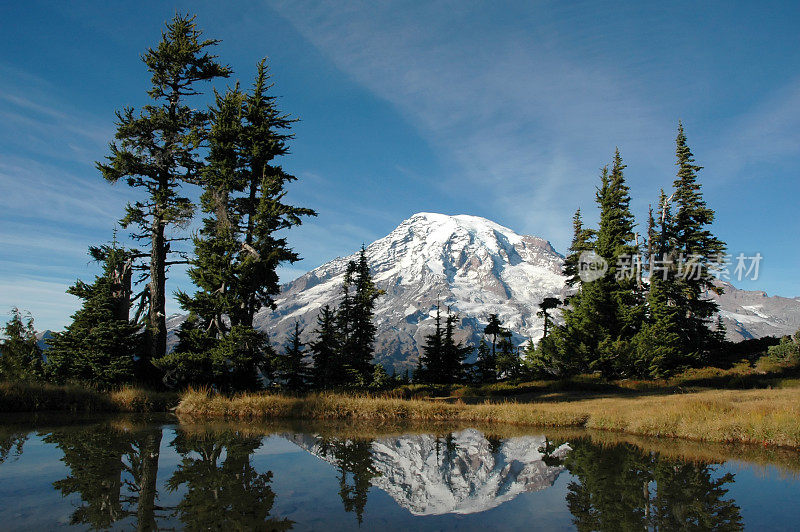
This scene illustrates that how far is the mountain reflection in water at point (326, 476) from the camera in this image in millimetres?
6922

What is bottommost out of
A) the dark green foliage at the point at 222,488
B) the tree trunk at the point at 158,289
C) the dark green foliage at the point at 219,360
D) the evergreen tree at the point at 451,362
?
the evergreen tree at the point at 451,362

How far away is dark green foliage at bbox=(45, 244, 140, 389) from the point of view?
19703 mm

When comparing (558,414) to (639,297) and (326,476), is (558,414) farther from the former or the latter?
(639,297)

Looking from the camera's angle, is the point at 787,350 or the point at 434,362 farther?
the point at 434,362

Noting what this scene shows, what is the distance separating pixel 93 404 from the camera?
16.7 meters

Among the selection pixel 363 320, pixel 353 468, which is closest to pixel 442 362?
pixel 363 320

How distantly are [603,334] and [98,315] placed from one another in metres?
37.3

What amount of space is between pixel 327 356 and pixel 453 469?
28.6 metres

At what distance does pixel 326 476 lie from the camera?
9469 millimetres

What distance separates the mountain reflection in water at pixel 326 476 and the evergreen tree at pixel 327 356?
70.4 ft

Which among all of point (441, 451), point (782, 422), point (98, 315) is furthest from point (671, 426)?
point (98, 315)

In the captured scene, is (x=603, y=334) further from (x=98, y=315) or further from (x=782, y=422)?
(x=98, y=315)

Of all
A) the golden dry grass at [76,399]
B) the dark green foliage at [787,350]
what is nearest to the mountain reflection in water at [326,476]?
the golden dry grass at [76,399]

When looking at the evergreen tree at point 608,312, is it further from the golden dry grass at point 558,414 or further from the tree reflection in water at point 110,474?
the tree reflection in water at point 110,474
